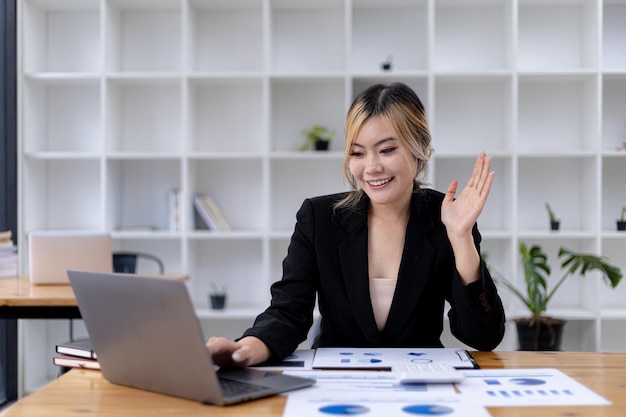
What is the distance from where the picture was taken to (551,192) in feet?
15.4

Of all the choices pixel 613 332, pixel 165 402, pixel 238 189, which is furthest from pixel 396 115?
pixel 613 332

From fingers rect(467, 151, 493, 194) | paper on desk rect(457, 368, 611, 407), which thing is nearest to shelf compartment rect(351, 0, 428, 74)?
fingers rect(467, 151, 493, 194)

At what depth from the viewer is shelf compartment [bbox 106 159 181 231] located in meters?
4.81

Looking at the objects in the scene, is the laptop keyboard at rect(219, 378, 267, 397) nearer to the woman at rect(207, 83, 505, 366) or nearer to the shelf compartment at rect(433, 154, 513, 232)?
the woman at rect(207, 83, 505, 366)

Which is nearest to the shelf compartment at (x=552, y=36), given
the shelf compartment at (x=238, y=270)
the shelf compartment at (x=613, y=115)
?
the shelf compartment at (x=613, y=115)

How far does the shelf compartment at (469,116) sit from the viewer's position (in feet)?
15.4

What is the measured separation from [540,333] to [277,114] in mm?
2047

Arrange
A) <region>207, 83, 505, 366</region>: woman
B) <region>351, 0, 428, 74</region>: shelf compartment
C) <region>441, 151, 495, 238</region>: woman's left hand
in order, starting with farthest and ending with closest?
<region>351, 0, 428, 74</region>: shelf compartment, <region>207, 83, 505, 366</region>: woman, <region>441, 151, 495, 238</region>: woman's left hand

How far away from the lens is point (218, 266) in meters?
4.83

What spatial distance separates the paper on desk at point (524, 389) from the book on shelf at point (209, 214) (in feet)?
10.5

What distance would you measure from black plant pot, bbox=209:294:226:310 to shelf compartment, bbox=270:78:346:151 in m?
0.99

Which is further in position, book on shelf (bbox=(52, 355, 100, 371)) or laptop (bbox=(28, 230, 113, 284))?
laptop (bbox=(28, 230, 113, 284))

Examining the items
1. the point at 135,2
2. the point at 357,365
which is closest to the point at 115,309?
the point at 357,365

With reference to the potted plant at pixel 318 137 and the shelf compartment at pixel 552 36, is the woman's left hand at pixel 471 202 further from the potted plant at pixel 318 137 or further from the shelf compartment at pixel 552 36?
the shelf compartment at pixel 552 36
